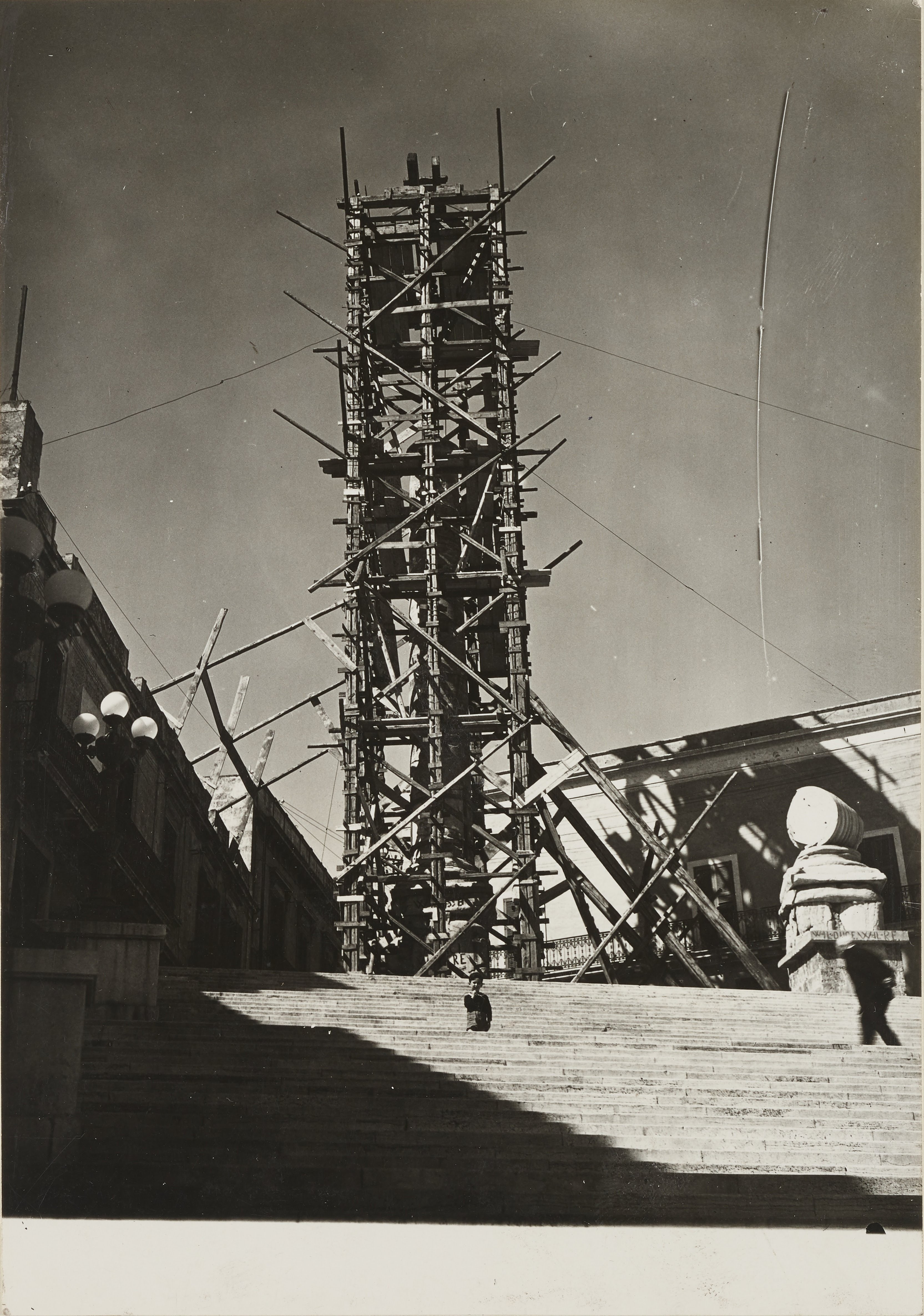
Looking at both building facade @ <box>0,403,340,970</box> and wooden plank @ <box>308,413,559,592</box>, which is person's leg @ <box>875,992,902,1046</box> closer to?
building facade @ <box>0,403,340,970</box>

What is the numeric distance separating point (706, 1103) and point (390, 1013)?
10.6 feet

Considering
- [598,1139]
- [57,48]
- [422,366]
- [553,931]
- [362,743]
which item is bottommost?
[598,1139]

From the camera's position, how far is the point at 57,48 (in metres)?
10.5

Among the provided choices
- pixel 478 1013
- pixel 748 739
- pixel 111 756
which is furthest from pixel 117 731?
pixel 748 739

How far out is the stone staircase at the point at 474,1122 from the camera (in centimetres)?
810

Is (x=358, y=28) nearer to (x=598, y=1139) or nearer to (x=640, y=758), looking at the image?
(x=598, y=1139)

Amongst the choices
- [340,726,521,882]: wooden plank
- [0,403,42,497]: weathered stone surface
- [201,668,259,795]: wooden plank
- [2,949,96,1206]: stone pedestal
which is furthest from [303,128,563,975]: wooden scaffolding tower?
[2,949,96,1206]: stone pedestal

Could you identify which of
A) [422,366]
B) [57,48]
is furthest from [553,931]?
[57,48]

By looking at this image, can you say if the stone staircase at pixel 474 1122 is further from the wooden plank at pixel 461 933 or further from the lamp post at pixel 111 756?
the wooden plank at pixel 461 933

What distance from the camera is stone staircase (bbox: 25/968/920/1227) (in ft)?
26.6

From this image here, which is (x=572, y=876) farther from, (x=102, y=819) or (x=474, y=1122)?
(x=474, y=1122)

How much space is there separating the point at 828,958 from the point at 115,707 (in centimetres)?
863

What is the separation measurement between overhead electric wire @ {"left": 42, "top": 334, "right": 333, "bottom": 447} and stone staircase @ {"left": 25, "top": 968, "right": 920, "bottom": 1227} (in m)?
5.04

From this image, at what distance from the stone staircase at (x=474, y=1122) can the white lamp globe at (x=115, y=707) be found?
8.04ft
